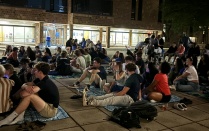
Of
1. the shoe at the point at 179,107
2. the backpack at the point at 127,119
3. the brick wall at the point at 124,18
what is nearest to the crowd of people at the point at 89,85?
the shoe at the point at 179,107

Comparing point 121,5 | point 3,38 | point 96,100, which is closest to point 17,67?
point 96,100

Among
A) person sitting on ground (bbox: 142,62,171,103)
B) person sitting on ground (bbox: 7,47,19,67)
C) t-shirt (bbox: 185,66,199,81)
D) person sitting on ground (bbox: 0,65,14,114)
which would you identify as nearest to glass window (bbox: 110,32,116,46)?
person sitting on ground (bbox: 7,47,19,67)

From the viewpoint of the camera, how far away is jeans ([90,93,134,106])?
5.77 m

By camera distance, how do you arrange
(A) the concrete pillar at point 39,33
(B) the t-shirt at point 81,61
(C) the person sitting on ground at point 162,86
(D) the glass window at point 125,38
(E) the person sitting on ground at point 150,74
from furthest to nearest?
(D) the glass window at point 125,38 → (A) the concrete pillar at point 39,33 → (B) the t-shirt at point 81,61 → (E) the person sitting on ground at point 150,74 → (C) the person sitting on ground at point 162,86

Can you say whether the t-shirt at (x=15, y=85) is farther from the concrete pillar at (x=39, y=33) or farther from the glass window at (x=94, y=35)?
the glass window at (x=94, y=35)

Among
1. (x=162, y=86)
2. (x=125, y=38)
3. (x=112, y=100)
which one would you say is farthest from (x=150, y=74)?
(x=125, y=38)

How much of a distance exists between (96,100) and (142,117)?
51.1 inches

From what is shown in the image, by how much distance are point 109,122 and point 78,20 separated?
73.6 feet

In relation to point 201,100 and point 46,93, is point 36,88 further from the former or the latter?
point 201,100

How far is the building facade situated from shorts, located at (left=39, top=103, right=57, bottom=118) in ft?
64.0

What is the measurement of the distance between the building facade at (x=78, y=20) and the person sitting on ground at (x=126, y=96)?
62.6ft

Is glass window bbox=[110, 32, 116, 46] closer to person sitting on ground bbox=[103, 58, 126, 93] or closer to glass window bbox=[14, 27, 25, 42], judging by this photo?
glass window bbox=[14, 27, 25, 42]

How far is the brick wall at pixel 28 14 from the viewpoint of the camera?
72.0ft

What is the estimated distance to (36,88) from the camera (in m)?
4.62
